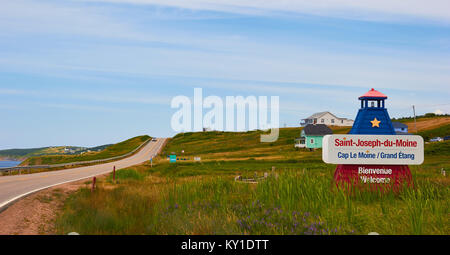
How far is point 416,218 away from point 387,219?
109 cm

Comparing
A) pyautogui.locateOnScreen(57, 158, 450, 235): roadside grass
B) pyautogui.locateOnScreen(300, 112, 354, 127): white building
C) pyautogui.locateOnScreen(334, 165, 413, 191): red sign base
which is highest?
pyautogui.locateOnScreen(300, 112, 354, 127): white building

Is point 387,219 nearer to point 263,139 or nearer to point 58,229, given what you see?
point 58,229

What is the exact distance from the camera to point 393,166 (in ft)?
58.4

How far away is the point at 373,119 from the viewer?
58.9 feet

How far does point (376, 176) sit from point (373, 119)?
276 cm

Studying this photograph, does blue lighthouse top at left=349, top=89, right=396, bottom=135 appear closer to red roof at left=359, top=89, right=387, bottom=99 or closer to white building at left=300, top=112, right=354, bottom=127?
red roof at left=359, top=89, right=387, bottom=99

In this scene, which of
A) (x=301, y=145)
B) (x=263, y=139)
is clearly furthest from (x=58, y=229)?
(x=263, y=139)

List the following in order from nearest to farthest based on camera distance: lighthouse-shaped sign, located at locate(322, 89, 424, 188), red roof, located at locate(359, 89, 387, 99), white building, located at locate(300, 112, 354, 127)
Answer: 1. lighthouse-shaped sign, located at locate(322, 89, 424, 188)
2. red roof, located at locate(359, 89, 387, 99)
3. white building, located at locate(300, 112, 354, 127)

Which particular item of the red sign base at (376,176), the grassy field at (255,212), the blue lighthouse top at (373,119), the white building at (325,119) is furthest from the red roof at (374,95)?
the white building at (325,119)

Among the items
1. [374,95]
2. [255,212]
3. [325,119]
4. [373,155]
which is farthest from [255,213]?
[325,119]

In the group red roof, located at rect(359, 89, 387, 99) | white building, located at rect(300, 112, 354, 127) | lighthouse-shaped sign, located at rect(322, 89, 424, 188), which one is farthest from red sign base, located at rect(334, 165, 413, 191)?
white building, located at rect(300, 112, 354, 127)

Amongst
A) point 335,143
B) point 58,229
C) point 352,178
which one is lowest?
point 58,229

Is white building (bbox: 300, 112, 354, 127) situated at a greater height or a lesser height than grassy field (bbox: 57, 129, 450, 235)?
greater

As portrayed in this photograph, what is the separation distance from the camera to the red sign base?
56.6ft
